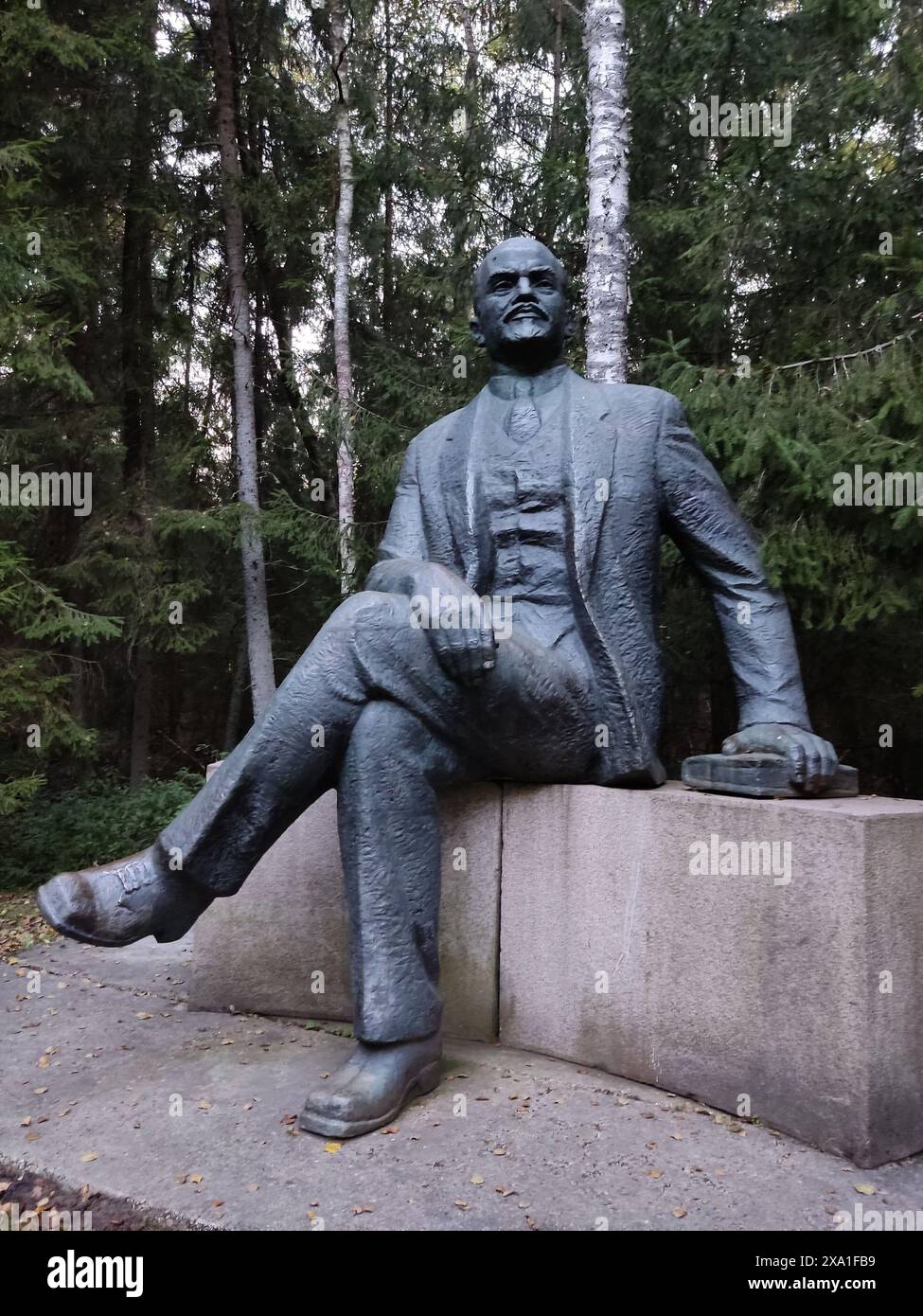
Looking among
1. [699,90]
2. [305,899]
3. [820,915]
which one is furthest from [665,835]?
[699,90]

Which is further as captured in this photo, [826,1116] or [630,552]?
[630,552]

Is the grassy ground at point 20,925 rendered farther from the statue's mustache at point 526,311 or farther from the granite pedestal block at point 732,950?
the statue's mustache at point 526,311

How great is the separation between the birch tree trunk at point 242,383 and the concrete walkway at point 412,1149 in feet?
17.2

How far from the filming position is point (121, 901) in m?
2.75

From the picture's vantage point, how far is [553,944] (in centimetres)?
311

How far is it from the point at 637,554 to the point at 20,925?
165 inches

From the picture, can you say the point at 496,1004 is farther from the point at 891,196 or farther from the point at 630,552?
the point at 891,196

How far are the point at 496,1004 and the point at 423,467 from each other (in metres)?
1.72

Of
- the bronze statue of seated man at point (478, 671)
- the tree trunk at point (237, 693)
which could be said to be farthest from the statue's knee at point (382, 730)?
the tree trunk at point (237, 693)

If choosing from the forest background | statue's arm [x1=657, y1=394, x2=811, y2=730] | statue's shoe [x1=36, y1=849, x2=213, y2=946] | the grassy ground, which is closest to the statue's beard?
statue's arm [x1=657, y1=394, x2=811, y2=730]

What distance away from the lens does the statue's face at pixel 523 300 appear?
3.30 metres

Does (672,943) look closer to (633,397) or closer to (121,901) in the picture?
(121,901)

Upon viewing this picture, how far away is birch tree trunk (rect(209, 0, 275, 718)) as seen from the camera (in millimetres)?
8492

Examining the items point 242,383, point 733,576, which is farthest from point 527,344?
point 242,383
